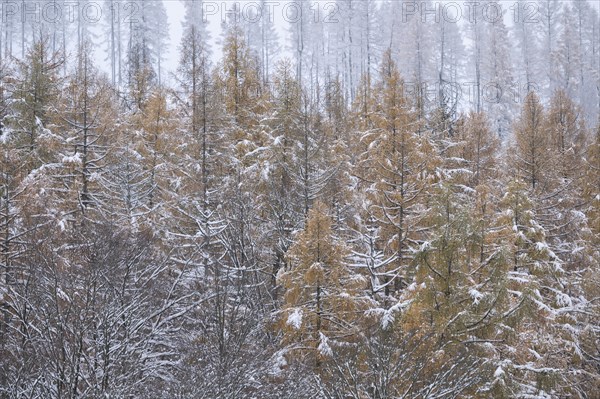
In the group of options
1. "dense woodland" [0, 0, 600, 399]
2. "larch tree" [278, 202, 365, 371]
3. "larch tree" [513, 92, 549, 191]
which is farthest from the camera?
"larch tree" [513, 92, 549, 191]

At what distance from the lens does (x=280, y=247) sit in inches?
674

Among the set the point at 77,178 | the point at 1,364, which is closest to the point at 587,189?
the point at 77,178

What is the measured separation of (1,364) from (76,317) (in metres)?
1.89

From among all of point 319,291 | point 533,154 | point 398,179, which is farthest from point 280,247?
point 533,154

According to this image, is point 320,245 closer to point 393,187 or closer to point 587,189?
point 393,187

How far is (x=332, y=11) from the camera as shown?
181 ft

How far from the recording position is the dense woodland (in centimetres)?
1178

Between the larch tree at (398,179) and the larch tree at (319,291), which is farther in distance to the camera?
the larch tree at (398,179)

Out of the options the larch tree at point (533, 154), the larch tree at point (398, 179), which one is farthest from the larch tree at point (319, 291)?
the larch tree at point (533, 154)

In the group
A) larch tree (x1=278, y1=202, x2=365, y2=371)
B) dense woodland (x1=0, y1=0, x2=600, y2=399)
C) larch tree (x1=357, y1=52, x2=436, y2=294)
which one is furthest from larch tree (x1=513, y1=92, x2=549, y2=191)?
larch tree (x1=278, y1=202, x2=365, y2=371)

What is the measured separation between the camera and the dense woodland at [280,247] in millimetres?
11781

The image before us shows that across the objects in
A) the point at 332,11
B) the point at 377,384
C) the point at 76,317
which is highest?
the point at 332,11

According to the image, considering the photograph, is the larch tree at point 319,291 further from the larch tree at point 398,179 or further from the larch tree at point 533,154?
the larch tree at point 533,154

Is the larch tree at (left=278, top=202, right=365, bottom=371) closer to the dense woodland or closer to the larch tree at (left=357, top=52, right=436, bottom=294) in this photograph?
the dense woodland
